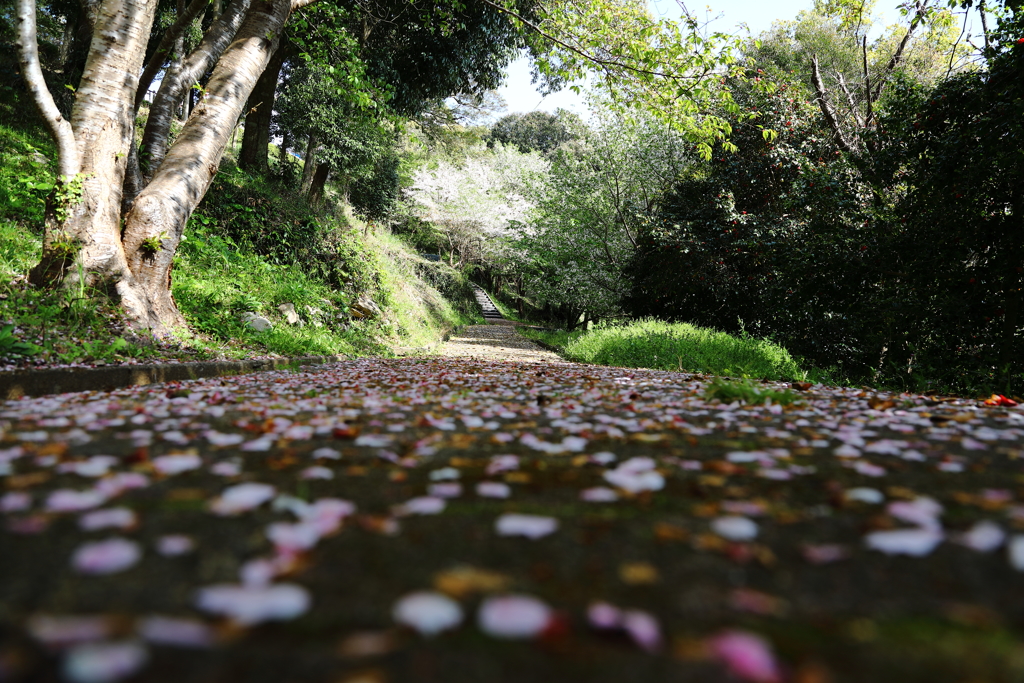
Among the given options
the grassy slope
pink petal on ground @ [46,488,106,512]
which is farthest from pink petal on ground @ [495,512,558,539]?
the grassy slope

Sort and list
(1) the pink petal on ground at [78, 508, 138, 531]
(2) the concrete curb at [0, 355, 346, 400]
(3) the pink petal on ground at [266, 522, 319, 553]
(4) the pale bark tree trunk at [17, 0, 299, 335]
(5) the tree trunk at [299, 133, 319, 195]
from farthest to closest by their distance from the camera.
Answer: (5) the tree trunk at [299, 133, 319, 195] < (4) the pale bark tree trunk at [17, 0, 299, 335] < (2) the concrete curb at [0, 355, 346, 400] < (1) the pink petal on ground at [78, 508, 138, 531] < (3) the pink petal on ground at [266, 522, 319, 553]

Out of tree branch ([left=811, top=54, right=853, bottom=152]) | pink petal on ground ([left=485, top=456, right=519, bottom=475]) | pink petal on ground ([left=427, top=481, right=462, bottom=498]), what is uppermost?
tree branch ([left=811, top=54, right=853, bottom=152])

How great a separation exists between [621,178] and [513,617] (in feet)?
51.8

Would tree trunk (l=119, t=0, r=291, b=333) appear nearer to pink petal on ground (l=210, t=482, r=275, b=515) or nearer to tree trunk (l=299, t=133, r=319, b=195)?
pink petal on ground (l=210, t=482, r=275, b=515)

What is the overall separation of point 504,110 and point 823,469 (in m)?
45.1

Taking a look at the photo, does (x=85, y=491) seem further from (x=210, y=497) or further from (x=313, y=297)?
(x=313, y=297)

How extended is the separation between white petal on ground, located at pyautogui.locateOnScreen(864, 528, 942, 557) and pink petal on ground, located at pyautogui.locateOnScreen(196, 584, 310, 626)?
1301 mm

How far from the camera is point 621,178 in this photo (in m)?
15.3

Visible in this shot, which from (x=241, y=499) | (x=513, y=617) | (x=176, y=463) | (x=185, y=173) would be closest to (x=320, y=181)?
(x=185, y=173)

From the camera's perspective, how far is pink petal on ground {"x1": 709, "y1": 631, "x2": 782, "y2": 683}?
0.78 metres

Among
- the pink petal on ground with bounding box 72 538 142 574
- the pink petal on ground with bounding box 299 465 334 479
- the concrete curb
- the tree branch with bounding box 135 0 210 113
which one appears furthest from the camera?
the tree branch with bounding box 135 0 210 113

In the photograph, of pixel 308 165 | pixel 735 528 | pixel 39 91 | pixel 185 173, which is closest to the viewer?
pixel 735 528

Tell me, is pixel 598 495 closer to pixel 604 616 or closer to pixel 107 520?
pixel 604 616

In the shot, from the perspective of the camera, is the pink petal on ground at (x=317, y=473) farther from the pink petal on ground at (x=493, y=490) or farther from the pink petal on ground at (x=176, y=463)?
the pink petal on ground at (x=493, y=490)
